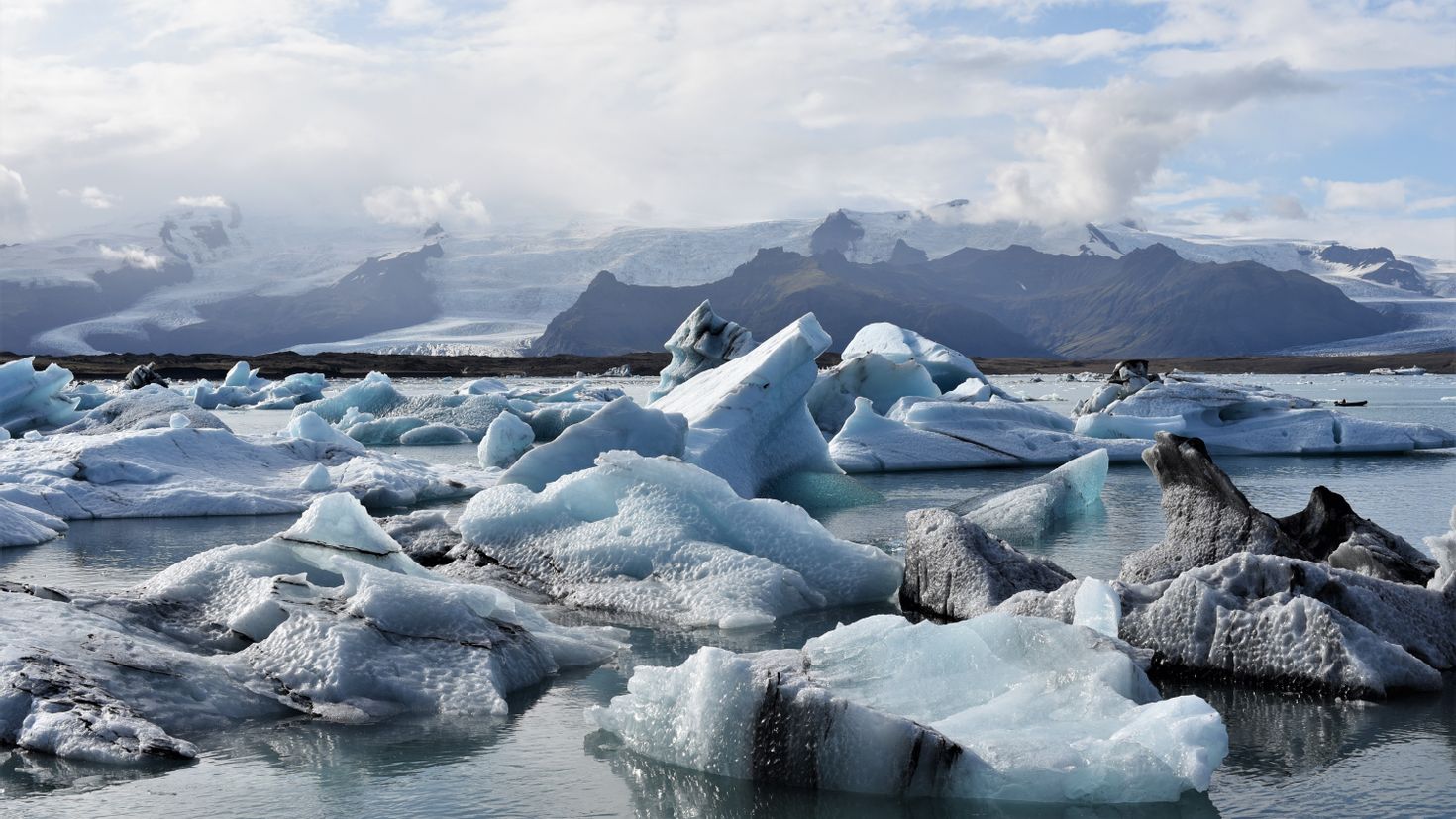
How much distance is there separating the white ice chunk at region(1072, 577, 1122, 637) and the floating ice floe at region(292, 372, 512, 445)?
499 inches

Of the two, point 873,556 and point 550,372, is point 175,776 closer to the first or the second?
point 873,556

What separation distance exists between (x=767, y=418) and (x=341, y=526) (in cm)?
522

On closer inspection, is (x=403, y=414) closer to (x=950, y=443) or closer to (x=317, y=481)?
(x=950, y=443)

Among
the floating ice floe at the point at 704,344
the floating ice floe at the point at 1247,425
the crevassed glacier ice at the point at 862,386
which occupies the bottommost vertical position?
the floating ice floe at the point at 1247,425

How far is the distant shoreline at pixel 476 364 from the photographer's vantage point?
4484cm

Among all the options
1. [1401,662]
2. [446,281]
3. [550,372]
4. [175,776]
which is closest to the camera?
[175,776]

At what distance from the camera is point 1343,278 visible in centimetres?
14325

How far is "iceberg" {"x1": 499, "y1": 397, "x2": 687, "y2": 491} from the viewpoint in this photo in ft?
26.7

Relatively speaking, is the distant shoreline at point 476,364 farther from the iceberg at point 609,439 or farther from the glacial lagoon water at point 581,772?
the glacial lagoon water at point 581,772

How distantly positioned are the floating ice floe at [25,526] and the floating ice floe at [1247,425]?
35.9 ft

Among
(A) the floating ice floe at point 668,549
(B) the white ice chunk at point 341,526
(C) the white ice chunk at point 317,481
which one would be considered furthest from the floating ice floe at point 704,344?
(B) the white ice chunk at point 341,526

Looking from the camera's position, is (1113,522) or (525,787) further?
(1113,522)

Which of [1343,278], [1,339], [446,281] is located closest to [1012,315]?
[1343,278]

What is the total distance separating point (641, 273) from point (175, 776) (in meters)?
94.9
